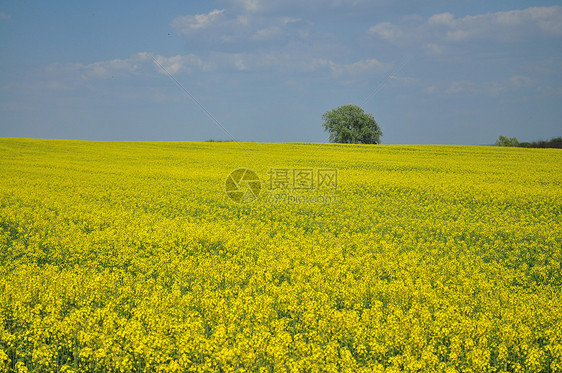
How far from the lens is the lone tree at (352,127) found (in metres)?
73.6

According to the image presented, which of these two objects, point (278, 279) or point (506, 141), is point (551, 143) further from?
point (278, 279)

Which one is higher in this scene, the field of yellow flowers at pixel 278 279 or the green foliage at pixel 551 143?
the green foliage at pixel 551 143

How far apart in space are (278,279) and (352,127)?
68.5 m

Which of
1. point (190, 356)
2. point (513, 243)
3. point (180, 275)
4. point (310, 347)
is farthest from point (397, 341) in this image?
point (513, 243)

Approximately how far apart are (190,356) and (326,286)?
340 centimetres

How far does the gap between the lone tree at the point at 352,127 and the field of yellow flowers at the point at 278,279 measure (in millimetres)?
51289

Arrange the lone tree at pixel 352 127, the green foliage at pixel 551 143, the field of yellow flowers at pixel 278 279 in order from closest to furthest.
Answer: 1. the field of yellow flowers at pixel 278 279
2. the green foliage at pixel 551 143
3. the lone tree at pixel 352 127

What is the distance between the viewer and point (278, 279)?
8836mm

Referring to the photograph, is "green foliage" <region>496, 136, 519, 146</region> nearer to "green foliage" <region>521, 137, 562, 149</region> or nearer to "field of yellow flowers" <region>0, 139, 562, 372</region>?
"green foliage" <region>521, 137, 562, 149</region>

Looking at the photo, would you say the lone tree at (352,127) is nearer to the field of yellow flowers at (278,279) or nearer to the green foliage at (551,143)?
the green foliage at (551,143)

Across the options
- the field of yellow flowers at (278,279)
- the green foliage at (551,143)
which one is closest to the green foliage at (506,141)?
the green foliage at (551,143)

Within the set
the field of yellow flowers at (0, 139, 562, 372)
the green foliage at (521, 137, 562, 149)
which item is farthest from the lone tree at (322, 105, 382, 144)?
the field of yellow flowers at (0, 139, 562, 372)

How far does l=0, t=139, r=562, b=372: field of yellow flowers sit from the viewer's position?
5.81 meters

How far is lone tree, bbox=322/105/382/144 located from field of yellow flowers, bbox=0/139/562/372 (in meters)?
51.3
